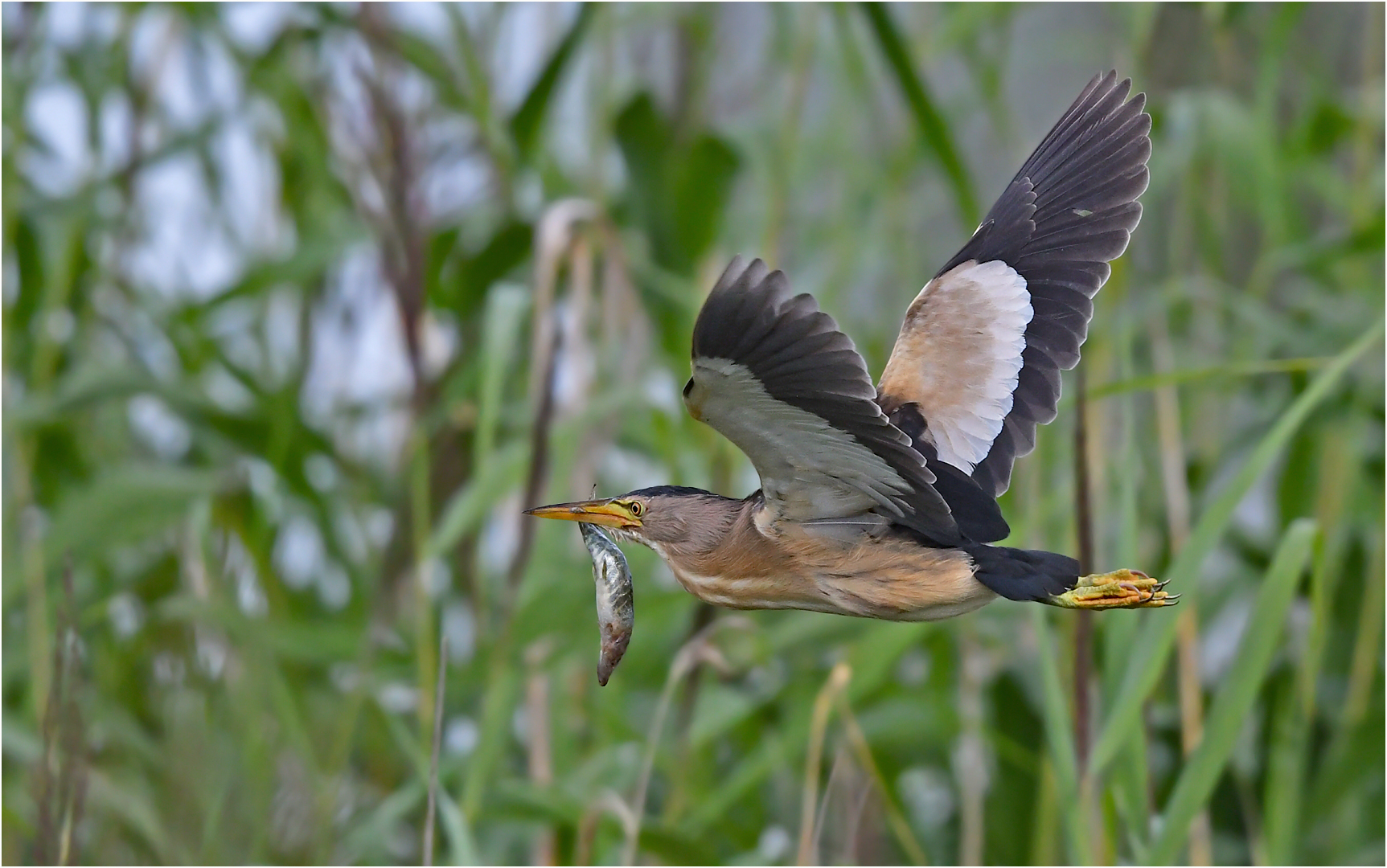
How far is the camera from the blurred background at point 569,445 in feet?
3.59

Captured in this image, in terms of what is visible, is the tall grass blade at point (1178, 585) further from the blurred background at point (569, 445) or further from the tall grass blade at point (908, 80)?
the tall grass blade at point (908, 80)

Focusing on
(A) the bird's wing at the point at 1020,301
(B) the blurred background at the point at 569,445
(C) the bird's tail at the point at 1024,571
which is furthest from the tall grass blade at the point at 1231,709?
(C) the bird's tail at the point at 1024,571

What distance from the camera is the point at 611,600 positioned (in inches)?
17.5

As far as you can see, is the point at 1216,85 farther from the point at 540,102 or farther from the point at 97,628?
the point at 97,628

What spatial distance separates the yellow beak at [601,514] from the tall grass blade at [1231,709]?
1.74 ft

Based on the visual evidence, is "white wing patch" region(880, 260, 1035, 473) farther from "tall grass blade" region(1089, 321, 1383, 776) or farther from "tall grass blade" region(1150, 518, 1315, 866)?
"tall grass blade" region(1150, 518, 1315, 866)

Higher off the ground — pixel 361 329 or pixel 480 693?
pixel 361 329

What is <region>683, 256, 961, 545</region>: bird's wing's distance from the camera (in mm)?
427

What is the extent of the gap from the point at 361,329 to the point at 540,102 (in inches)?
16.5

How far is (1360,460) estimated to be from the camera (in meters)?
1.39

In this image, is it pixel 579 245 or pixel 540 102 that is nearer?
pixel 579 245

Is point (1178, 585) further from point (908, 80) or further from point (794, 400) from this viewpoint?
point (794, 400)

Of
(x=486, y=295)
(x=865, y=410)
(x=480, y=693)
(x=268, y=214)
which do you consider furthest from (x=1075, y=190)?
(x=268, y=214)

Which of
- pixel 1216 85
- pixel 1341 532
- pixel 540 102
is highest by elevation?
pixel 1216 85
